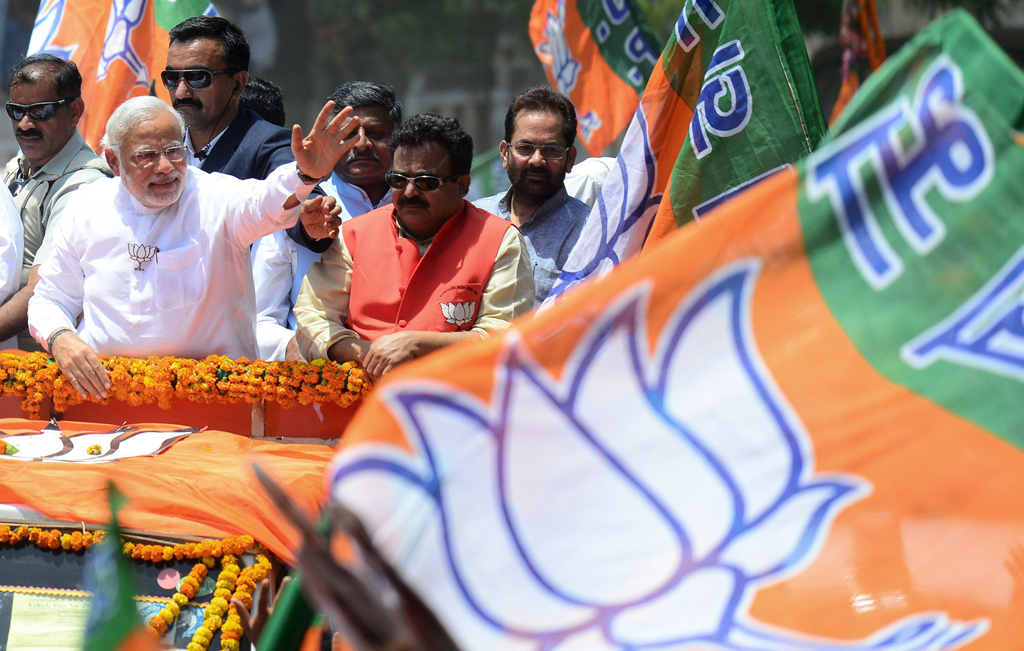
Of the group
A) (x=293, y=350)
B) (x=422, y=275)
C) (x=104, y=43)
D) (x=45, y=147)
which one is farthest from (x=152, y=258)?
(x=104, y=43)

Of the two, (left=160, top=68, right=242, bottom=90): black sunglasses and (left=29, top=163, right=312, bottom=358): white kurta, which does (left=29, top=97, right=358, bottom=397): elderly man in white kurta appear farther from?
(left=160, top=68, right=242, bottom=90): black sunglasses

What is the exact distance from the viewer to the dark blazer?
494cm

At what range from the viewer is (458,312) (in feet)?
12.5

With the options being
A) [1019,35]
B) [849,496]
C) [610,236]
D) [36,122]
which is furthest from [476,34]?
[849,496]

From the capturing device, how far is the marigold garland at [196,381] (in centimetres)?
375

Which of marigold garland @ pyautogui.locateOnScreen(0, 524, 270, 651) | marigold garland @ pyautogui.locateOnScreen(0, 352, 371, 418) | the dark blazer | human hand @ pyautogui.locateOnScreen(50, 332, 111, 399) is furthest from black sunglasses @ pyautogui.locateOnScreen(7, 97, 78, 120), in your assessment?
marigold garland @ pyautogui.locateOnScreen(0, 524, 270, 651)

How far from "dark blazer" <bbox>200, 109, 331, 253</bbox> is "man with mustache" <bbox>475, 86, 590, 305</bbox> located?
1.04 m

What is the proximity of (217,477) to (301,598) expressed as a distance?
1.65 m

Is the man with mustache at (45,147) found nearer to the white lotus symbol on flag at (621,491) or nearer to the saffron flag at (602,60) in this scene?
the saffron flag at (602,60)

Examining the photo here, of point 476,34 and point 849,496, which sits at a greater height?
point 476,34

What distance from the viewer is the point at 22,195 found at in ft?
16.3

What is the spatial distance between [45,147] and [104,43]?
4.69 feet

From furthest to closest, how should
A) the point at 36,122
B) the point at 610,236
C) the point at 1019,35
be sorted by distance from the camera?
the point at 1019,35 < the point at 36,122 < the point at 610,236

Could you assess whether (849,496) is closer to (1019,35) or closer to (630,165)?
(630,165)
